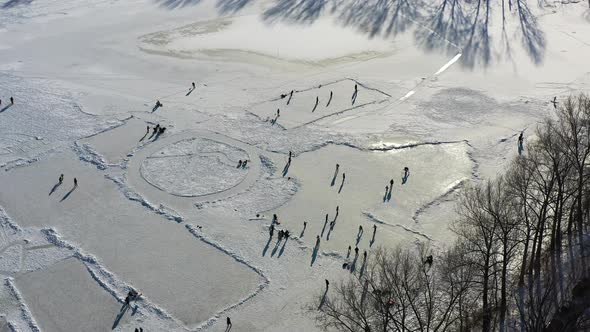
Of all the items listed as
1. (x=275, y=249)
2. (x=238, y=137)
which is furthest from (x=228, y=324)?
(x=238, y=137)

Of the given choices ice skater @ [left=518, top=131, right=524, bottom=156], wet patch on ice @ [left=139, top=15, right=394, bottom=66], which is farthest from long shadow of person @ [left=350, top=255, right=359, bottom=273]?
wet patch on ice @ [left=139, top=15, right=394, bottom=66]

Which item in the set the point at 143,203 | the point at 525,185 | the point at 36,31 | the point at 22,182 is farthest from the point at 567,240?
the point at 36,31

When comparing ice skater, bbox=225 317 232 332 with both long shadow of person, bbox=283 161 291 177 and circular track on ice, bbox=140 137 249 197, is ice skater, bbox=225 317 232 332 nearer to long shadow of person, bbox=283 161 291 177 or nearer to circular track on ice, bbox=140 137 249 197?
circular track on ice, bbox=140 137 249 197

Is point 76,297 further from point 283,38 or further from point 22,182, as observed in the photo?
point 283,38

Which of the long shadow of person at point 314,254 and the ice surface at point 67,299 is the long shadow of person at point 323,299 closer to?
the long shadow of person at point 314,254

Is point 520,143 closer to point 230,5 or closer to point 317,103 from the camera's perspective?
point 317,103

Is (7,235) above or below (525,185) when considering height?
below

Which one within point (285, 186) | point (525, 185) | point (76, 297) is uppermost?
point (525, 185)
